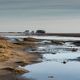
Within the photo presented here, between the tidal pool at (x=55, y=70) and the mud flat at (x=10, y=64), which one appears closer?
the mud flat at (x=10, y=64)

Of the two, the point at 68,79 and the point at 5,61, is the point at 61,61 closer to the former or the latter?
the point at 5,61

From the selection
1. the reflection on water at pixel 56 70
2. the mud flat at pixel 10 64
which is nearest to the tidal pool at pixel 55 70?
the reflection on water at pixel 56 70

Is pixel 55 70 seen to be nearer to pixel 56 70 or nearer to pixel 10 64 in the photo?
pixel 56 70

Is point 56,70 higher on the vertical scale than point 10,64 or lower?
lower

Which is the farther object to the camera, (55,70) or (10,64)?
(10,64)

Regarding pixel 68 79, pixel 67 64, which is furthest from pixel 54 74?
pixel 67 64

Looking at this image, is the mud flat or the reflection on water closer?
the mud flat

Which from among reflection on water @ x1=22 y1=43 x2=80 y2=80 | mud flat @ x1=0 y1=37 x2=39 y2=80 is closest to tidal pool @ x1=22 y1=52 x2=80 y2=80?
reflection on water @ x1=22 y1=43 x2=80 y2=80

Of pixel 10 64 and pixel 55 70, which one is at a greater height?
pixel 10 64

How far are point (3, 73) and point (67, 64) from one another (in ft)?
27.0

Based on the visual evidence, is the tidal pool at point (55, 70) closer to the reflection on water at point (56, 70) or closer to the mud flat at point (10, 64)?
the reflection on water at point (56, 70)

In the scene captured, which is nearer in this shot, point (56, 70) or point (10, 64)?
point (56, 70)

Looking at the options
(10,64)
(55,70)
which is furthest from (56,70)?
(10,64)

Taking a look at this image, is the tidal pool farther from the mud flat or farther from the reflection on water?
the mud flat
